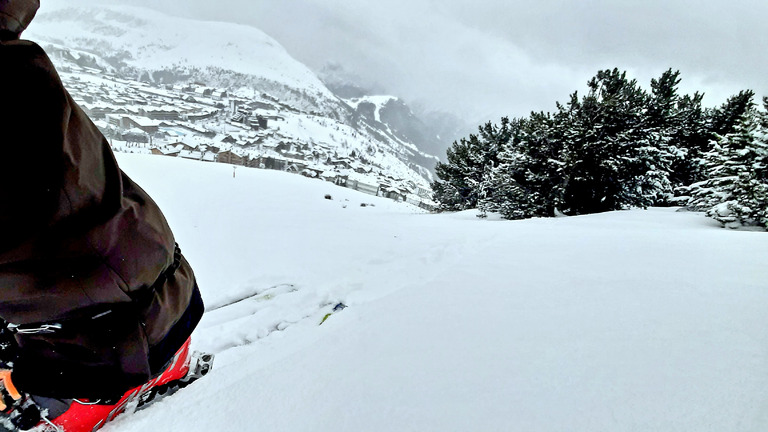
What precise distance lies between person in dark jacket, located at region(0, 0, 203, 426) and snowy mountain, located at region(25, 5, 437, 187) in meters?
49.2

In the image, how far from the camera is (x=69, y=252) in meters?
0.83

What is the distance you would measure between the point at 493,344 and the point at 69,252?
1.80 meters

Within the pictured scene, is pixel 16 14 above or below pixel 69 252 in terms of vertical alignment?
above

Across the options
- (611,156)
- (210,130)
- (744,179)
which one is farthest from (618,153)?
(210,130)

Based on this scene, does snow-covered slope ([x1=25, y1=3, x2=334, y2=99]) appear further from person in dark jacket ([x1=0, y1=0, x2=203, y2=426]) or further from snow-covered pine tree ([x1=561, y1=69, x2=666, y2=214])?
person in dark jacket ([x1=0, y1=0, x2=203, y2=426])

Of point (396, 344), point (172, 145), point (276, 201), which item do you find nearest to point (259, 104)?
point (172, 145)

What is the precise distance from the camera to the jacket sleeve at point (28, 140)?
0.69 m

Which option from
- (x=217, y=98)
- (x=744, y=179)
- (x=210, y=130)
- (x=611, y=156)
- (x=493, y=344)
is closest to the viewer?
(x=493, y=344)

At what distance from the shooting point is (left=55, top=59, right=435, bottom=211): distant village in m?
55.2

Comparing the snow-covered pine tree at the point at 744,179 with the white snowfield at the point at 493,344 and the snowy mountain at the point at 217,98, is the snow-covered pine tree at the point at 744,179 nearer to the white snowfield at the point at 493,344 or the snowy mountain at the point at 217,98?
the white snowfield at the point at 493,344

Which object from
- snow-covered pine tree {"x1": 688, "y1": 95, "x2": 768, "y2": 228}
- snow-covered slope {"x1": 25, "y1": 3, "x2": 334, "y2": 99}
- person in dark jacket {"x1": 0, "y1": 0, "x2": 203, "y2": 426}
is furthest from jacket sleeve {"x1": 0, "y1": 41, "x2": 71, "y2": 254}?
snow-covered slope {"x1": 25, "y1": 3, "x2": 334, "y2": 99}

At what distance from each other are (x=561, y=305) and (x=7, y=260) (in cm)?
261

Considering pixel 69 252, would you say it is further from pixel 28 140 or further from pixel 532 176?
pixel 532 176

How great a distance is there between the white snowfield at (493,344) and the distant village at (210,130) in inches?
1734
